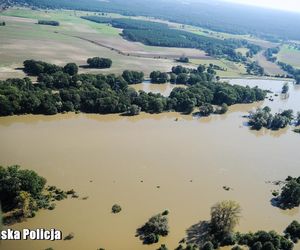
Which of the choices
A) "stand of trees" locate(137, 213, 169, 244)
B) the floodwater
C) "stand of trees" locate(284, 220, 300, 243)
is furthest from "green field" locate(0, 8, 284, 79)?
"stand of trees" locate(284, 220, 300, 243)

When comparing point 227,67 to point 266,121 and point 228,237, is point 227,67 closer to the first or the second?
point 266,121

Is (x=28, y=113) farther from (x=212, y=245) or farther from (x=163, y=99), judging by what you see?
(x=212, y=245)

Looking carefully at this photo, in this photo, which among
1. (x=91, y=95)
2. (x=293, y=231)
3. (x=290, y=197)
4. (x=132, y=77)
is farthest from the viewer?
(x=132, y=77)

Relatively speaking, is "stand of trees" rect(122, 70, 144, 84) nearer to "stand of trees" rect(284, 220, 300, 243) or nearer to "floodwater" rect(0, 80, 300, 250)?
"floodwater" rect(0, 80, 300, 250)

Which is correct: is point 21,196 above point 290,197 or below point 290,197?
above

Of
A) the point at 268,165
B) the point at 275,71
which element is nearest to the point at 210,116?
the point at 268,165

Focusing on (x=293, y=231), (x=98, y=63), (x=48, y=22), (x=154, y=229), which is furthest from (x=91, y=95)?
(x=48, y=22)
